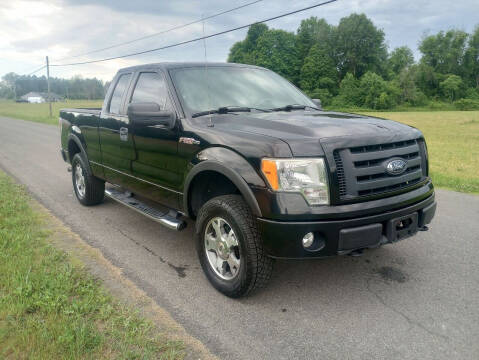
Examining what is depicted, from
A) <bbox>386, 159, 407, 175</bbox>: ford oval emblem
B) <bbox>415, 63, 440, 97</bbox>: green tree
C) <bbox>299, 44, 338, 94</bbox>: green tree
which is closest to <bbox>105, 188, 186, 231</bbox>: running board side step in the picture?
<bbox>386, 159, 407, 175</bbox>: ford oval emblem

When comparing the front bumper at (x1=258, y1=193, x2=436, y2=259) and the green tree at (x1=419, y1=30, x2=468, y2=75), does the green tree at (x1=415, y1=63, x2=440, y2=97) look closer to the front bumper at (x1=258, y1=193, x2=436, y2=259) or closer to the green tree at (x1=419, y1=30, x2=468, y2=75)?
the green tree at (x1=419, y1=30, x2=468, y2=75)

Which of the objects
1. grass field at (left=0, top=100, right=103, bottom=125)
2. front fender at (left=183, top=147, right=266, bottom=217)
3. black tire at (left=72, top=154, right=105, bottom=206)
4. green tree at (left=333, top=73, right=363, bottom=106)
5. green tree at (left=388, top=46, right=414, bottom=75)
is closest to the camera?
front fender at (left=183, top=147, right=266, bottom=217)

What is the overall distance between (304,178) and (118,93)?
10.9ft

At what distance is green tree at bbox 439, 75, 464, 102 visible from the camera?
67.1 meters

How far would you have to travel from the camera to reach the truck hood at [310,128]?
299 centimetres

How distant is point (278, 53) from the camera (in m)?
71.8

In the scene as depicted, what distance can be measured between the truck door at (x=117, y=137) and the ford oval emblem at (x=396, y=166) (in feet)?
9.25

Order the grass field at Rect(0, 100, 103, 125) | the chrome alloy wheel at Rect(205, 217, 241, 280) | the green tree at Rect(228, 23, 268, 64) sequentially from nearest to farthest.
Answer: the chrome alloy wheel at Rect(205, 217, 241, 280) → the grass field at Rect(0, 100, 103, 125) → the green tree at Rect(228, 23, 268, 64)

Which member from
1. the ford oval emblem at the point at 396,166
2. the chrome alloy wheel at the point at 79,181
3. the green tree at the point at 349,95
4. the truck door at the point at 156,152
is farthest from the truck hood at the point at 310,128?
the green tree at the point at 349,95

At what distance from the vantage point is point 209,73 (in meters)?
4.39

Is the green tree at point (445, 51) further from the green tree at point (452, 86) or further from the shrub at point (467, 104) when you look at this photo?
the shrub at point (467, 104)

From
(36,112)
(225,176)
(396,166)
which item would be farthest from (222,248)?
(36,112)

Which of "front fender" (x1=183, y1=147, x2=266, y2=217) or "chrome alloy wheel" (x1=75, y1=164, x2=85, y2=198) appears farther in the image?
"chrome alloy wheel" (x1=75, y1=164, x2=85, y2=198)

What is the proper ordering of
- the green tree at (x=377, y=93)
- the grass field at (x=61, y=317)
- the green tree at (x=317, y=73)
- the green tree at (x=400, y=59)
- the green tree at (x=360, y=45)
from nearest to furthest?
the grass field at (x=61, y=317)
the green tree at (x=377, y=93)
the green tree at (x=317, y=73)
the green tree at (x=360, y=45)
the green tree at (x=400, y=59)
